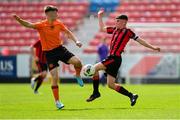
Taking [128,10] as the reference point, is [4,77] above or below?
below

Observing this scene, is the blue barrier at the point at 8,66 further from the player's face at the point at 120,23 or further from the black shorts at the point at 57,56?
the player's face at the point at 120,23

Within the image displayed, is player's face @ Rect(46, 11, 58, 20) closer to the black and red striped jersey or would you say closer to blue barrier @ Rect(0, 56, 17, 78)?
the black and red striped jersey

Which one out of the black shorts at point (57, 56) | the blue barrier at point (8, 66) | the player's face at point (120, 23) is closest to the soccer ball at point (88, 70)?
the black shorts at point (57, 56)

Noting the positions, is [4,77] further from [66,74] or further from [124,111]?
[124,111]

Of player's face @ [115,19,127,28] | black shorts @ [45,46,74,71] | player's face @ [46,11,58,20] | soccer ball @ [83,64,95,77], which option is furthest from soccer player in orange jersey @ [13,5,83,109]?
player's face @ [115,19,127,28]

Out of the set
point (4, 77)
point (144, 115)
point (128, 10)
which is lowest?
point (4, 77)

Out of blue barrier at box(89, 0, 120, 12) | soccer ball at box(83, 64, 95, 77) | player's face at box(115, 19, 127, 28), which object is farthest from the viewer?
blue barrier at box(89, 0, 120, 12)

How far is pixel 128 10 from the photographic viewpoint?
124ft

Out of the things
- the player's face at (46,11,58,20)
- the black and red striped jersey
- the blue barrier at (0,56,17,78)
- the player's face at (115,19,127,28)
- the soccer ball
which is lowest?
the blue barrier at (0,56,17,78)

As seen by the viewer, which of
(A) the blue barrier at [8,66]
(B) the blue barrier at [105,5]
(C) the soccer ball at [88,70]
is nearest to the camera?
(C) the soccer ball at [88,70]

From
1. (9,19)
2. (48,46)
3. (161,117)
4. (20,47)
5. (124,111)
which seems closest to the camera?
Result: (161,117)

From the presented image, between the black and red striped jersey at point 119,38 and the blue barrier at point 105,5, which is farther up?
the black and red striped jersey at point 119,38

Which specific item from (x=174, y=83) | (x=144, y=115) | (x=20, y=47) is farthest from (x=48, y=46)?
(x=20, y=47)

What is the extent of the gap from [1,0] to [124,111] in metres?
29.3
